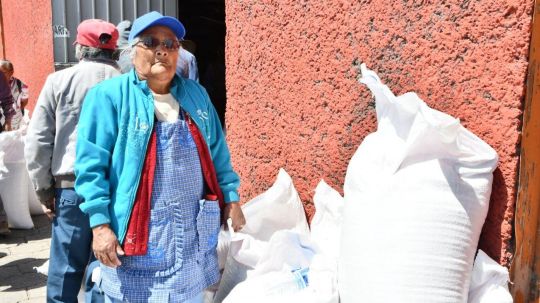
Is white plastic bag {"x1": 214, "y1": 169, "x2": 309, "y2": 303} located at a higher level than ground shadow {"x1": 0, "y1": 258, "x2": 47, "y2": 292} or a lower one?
higher

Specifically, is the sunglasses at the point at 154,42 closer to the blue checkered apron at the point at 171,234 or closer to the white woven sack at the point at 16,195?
the blue checkered apron at the point at 171,234

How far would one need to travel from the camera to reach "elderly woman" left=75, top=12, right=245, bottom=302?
210 centimetres

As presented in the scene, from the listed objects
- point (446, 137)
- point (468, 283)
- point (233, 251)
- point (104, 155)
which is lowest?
point (233, 251)

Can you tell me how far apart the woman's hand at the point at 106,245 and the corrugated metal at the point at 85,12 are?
11.4 ft

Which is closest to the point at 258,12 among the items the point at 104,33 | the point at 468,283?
the point at 104,33

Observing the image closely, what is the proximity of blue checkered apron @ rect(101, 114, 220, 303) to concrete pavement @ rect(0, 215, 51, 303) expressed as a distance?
1795 millimetres

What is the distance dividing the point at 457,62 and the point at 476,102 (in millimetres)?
165

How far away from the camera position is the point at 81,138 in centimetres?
210

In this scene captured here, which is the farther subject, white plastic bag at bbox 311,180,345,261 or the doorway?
the doorway

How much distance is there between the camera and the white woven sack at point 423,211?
1896 millimetres

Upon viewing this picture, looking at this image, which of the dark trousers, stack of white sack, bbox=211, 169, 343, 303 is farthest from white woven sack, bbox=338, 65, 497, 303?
the dark trousers

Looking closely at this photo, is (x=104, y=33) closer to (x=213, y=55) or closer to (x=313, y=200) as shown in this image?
(x=313, y=200)

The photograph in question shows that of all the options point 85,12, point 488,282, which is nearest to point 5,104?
point 85,12

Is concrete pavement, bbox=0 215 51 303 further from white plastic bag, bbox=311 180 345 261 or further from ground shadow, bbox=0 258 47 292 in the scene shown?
white plastic bag, bbox=311 180 345 261
